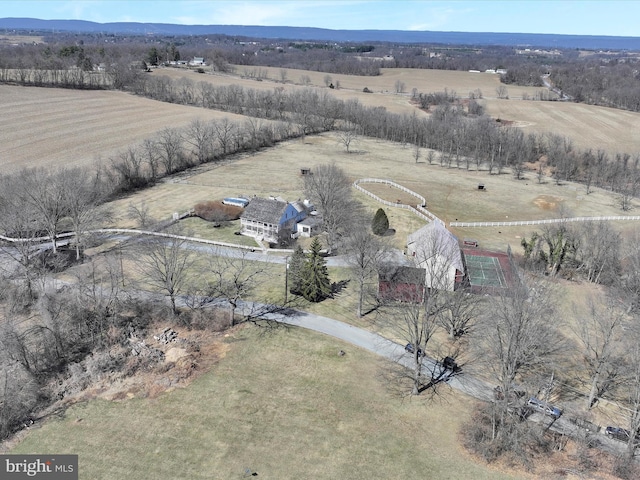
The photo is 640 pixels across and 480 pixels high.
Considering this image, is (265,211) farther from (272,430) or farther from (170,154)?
(170,154)

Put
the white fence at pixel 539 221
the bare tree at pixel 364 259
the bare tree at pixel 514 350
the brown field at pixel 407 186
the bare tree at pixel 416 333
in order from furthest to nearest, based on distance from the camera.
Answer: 1. the brown field at pixel 407 186
2. the white fence at pixel 539 221
3. the bare tree at pixel 364 259
4. the bare tree at pixel 416 333
5. the bare tree at pixel 514 350

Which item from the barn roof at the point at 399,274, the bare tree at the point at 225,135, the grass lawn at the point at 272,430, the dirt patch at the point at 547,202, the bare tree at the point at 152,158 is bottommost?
the grass lawn at the point at 272,430

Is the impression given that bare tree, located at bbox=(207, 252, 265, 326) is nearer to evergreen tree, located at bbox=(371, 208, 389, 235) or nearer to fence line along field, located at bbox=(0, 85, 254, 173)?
evergreen tree, located at bbox=(371, 208, 389, 235)

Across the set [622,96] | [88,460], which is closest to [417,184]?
[88,460]

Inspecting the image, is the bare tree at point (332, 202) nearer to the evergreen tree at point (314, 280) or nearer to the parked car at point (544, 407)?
the evergreen tree at point (314, 280)

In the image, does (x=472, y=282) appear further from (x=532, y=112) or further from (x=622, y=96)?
(x=622, y=96)

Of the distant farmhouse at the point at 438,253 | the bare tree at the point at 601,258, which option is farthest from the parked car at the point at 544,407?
the bare tree at the point at 601,258
